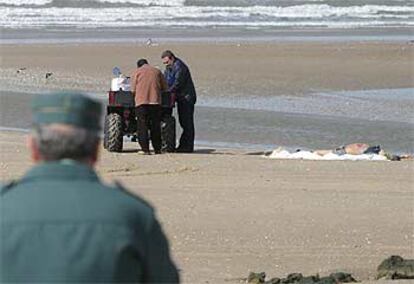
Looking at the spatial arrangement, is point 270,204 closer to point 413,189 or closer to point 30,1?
point 413,189

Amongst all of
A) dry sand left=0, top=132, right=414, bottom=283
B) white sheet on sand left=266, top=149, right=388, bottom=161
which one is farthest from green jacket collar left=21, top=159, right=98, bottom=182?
white sheet on sand left=266, top=149, right=388, bottom=161

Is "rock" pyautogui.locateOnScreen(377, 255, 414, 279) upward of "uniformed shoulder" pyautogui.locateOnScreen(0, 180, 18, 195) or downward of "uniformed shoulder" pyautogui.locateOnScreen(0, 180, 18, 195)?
downward

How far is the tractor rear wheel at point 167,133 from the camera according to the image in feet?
50.1

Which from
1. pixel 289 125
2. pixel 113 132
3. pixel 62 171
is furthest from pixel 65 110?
pixel 289 125

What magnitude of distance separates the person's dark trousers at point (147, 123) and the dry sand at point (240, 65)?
27.4 feet

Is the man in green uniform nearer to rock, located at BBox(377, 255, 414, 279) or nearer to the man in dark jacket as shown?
rock, located at BBox(377, 255, 414, 279)

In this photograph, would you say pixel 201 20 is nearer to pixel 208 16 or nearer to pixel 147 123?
pixel 208 16

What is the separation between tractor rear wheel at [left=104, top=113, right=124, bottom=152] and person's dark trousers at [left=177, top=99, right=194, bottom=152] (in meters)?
0.84

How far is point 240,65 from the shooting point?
28922 mm

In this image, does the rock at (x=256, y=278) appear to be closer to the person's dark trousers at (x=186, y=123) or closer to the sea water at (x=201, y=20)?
the person's dark trousers at (x=186, y=123)

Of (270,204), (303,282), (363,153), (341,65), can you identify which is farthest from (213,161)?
(341,65)

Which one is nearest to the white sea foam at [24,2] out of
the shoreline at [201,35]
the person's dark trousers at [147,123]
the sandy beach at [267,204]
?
the shoreline at [201,35]

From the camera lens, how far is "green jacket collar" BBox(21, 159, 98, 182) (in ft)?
11.0

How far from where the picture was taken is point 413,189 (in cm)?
1202
